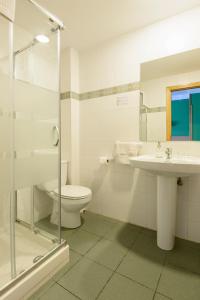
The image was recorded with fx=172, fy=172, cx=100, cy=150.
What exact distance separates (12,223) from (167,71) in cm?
196

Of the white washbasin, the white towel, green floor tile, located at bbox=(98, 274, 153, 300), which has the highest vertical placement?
the white towel

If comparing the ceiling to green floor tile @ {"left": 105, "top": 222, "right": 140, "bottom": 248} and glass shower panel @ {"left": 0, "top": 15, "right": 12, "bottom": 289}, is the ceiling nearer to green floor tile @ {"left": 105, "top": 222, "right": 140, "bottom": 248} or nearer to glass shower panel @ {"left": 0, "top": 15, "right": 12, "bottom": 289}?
glass shower panel @ {"left": 0, "top": 15, "right": 12, "bottom": 289}

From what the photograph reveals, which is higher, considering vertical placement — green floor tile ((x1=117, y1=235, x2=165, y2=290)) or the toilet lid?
the toilet lid

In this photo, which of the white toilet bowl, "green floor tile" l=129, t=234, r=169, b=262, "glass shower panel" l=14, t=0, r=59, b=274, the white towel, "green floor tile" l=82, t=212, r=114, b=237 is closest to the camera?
the white towel

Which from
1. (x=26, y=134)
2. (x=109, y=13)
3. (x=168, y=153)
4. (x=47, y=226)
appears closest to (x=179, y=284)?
(x=168, y=153)

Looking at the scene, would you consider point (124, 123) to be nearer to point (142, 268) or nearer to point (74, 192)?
point (74, 192)

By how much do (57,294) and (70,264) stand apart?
270mm

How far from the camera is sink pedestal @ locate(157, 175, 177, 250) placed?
1495mm

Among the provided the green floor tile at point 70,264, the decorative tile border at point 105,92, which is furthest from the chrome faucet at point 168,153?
the green floor tile at point 70,264

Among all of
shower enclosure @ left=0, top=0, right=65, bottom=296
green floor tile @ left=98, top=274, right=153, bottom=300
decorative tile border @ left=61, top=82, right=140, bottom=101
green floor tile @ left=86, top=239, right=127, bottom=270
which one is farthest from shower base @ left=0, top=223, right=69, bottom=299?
decorative tile border @ left=61, top=82, right=140, bottom=101

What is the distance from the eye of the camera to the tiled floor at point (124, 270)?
110cm

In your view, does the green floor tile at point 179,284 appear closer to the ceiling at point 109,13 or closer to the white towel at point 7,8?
the white towel at point 7,8

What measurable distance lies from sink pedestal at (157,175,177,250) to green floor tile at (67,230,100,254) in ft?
2.07

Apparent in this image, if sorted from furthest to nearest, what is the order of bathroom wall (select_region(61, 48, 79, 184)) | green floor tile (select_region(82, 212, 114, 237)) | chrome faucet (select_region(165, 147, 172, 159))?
bathroom wall (select_region(61, 48, 79, 184)), green floor tile (select_region(82, 212, 114, 237)), chrome faucet (select_region(165, 147, 172, 159))
